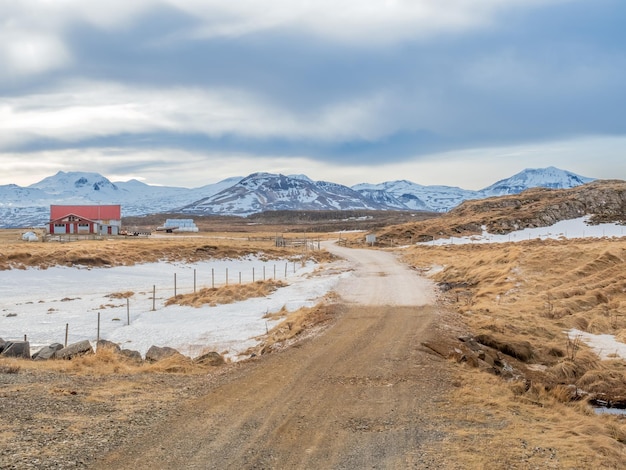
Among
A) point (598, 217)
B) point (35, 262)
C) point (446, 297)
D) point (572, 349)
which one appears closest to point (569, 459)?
point (572, 349)

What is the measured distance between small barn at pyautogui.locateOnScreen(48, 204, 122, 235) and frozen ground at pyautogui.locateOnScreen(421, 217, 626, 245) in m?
60.0

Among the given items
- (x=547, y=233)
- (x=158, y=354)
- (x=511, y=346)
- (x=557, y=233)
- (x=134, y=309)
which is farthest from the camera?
(x=547, y=233)

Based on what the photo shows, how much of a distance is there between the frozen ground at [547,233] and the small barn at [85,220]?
60.0 m

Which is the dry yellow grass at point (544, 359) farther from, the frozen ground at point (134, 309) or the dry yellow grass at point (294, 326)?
the frozen ground at point (134, 309)

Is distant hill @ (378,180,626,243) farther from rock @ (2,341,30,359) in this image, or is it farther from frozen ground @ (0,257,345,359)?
rock @ (2,341,30,359)

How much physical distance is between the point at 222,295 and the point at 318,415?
73.7 feet

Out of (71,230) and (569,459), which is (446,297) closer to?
(569,459)

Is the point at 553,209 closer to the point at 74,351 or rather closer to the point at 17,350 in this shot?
the point at 74,351

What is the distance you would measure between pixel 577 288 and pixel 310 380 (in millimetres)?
18720

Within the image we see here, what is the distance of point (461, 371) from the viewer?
13.0m

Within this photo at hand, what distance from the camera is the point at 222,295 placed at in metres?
31.6

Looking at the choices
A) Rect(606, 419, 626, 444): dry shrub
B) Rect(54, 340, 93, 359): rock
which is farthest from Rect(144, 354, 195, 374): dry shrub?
Rect(606, 419, 626, 444): dry shrub

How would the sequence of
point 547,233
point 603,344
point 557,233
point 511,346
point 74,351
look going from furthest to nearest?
1. point 547,233
2. point 557,233
3. point 603,344
4. point 511,346
5. point 74,351

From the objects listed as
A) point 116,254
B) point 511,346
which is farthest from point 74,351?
point 116,254
